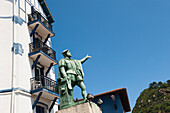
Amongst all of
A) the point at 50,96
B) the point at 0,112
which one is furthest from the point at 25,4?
the point at 0,112

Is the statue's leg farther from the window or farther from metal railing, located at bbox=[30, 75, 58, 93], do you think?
the window

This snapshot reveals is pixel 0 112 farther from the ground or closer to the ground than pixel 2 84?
closer to the ground

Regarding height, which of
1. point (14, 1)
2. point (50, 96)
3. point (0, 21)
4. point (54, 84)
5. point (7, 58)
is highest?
point (14, 1)

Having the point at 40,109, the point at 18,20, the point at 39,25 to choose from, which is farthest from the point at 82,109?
the point at 39,25

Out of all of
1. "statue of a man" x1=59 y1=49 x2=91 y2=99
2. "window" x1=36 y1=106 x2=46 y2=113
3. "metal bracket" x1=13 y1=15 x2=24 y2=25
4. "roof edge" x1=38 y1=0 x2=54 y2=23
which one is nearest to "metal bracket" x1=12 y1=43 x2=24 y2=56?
"metal bracket" x1=13 y1=15 x2=24 y2=25

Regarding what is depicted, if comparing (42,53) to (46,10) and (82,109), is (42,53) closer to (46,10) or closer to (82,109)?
(46,10)

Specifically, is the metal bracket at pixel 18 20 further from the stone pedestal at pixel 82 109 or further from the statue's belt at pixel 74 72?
the stone pedestal at pixel 82 109

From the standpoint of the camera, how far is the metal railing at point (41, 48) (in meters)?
14.8

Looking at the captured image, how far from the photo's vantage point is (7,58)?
500 inches

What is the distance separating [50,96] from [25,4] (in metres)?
7.79

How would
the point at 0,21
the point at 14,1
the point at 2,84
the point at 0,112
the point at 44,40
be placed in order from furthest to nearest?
the point at 44,40 → the point at 14,1 → the point at 0,21 → the point at 2,84 → the point at 0,112

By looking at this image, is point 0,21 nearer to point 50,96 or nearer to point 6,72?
point 6,72

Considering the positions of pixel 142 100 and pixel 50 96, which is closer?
pixel 50 96

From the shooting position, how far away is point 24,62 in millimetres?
13406
